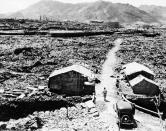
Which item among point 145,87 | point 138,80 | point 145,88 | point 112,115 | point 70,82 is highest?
point 138,80

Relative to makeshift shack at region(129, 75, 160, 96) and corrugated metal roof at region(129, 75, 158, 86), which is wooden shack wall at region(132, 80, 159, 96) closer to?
makeshift shack at region(129, 75, 160, 96)

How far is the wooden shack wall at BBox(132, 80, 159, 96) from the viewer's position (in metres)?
31.3

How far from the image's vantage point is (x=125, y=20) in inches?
6791

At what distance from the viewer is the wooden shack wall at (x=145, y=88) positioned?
3128 centimetres

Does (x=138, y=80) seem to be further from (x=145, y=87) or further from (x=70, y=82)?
(x=70, y=82)

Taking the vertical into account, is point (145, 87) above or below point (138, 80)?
below

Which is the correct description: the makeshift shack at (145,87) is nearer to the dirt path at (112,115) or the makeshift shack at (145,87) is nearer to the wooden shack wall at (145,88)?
the wooden shack wall at (145,88)

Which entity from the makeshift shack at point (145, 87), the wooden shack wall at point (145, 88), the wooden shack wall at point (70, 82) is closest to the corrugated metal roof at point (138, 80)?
the makeshift shack at point (145, 87)

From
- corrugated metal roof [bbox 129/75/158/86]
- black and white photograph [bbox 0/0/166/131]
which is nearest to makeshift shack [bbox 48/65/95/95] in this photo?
black and white photograph [bbox 0/0/166/131]

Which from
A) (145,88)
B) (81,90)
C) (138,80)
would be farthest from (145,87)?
(81,90)

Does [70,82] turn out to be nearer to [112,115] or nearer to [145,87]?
[112,115]

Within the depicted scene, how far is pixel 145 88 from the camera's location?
31.3m

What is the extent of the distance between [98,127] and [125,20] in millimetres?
156935

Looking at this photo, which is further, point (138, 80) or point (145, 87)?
point (138, 80)
